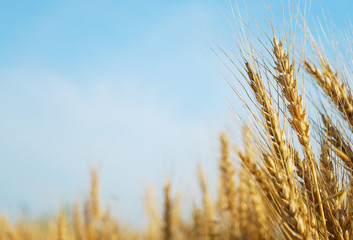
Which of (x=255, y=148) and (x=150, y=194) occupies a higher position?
(x=150, y=194)

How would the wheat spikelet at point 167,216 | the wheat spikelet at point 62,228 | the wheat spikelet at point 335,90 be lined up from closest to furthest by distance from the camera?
the wheat spikelet at point 335,90 < the wheat spikelet at point 62,228 < the wheat spikelet at point 167,216

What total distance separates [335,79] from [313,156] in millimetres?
553

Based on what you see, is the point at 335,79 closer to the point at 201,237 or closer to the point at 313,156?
the point at 313,156

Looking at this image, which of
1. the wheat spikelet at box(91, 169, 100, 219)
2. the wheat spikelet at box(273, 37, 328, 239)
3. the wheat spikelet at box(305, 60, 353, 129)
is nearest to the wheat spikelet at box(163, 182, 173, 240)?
the wheat spikelet at box(91, 169, 100, 219)

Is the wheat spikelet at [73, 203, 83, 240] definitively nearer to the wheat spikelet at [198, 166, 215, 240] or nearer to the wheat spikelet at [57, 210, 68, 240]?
the wheat spikelet at [57, 210, 68, 240]

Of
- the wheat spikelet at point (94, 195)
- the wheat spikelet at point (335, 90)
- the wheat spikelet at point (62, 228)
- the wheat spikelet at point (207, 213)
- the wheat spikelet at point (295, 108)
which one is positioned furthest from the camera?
the wheat spikelet at point (94, 195)

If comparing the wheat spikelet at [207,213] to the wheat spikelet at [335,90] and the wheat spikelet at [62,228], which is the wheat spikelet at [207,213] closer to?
the wheat spikelet at [62,228]

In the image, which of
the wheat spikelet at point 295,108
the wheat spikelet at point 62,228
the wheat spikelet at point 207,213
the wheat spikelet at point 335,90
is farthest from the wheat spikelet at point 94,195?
the wheat spikelet at point 295,108

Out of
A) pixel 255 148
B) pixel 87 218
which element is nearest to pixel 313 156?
pixel 255 148

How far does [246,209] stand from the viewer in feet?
10.0

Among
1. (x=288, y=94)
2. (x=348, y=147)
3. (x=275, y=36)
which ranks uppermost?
(x=275, y=36)

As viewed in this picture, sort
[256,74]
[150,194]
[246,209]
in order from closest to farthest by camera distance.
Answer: [256,74] → [246,209] → [150,194]

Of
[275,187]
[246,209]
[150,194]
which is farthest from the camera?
[150,194]

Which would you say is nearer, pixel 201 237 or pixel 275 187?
pixel 275 187
